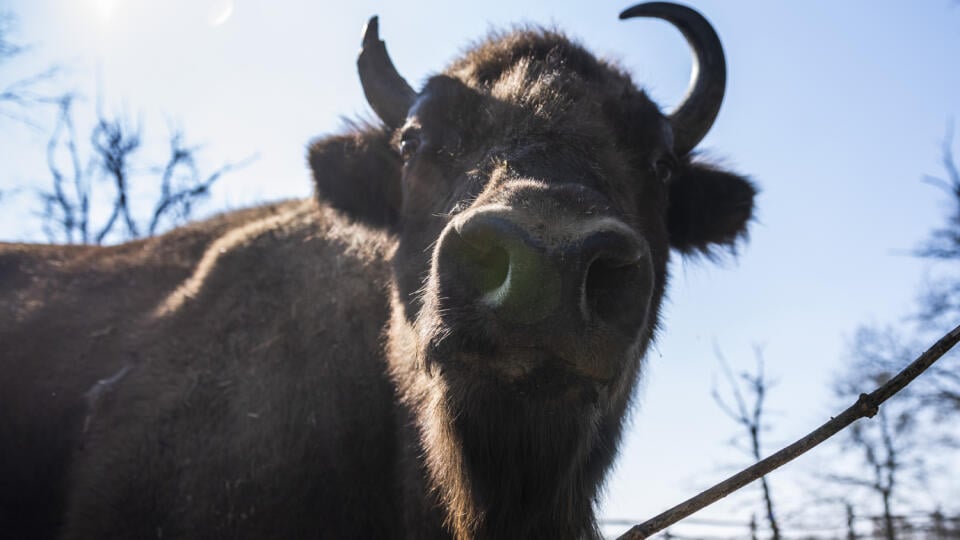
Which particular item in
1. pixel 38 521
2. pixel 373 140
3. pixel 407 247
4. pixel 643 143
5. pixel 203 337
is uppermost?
pixel 373 140

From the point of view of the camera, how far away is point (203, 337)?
207 inches

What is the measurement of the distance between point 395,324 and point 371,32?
230 centimetres

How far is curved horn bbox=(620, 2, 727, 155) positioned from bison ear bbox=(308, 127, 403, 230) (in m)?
2.12

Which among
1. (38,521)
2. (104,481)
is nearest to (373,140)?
(104,481)

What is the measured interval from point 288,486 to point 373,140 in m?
2.58

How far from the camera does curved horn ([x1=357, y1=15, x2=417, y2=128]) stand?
5.44 meters

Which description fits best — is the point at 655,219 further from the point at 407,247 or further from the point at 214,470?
the point at 214,470

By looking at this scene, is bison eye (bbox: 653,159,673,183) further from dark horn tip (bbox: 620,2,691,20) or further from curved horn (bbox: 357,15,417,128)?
curved horn (bbox: 357,15,417,128)

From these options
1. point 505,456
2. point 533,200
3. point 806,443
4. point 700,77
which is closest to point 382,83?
point 700,77

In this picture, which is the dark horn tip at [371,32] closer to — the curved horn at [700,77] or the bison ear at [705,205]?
the curved horn at [700,77]

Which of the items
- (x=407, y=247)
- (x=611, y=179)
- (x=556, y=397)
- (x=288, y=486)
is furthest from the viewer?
(x=407, y=247)

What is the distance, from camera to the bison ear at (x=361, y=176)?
5566 millimetres

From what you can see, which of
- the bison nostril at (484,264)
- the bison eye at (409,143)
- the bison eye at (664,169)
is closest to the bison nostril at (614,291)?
the bison nostril at (484,264)

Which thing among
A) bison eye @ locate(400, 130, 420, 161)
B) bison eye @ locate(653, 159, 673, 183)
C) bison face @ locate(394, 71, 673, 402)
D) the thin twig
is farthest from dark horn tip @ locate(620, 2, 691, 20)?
the thin twig
